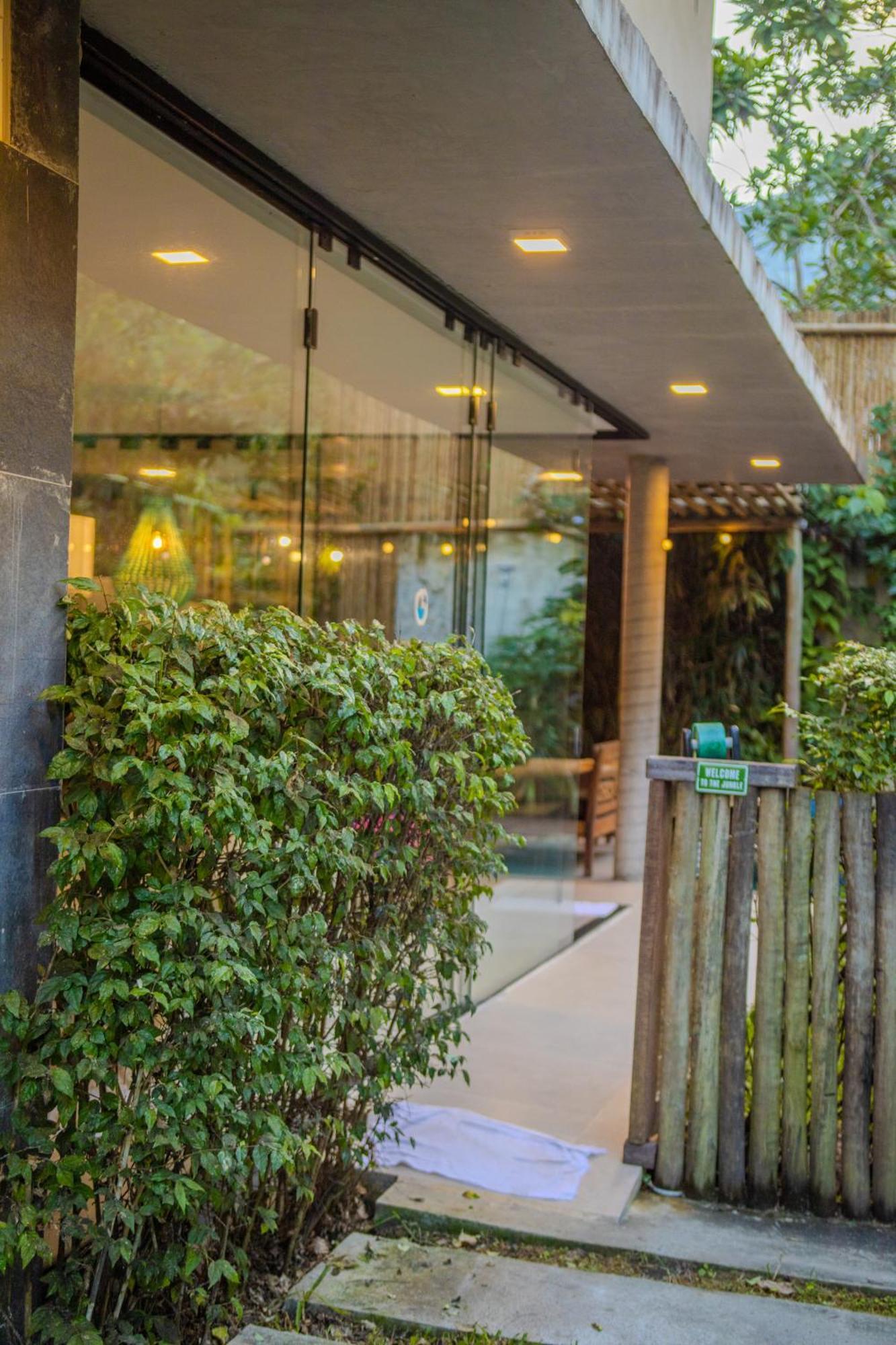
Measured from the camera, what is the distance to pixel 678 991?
3.99 metres

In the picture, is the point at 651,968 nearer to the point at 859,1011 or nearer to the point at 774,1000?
the point at 774,1000

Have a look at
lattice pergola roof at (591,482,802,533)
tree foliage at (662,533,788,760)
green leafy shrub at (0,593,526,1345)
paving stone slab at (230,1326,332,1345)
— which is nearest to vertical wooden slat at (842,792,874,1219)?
green leafy shrub at (0,593,526,1345)

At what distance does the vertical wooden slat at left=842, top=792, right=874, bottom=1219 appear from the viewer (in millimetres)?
3783

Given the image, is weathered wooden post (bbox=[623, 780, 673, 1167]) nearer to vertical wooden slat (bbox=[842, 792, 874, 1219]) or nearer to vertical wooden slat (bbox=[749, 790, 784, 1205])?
vertical wooden slat (bbox=[749, 790, 784, 1205])

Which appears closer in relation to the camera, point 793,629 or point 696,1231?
point 696,1231

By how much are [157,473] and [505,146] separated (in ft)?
8.27

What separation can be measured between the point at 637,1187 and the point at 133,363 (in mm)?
3394

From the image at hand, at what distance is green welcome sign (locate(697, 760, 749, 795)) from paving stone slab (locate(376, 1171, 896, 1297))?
1171mm

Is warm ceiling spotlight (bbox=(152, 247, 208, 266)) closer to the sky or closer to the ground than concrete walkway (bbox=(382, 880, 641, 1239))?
closer to the sky

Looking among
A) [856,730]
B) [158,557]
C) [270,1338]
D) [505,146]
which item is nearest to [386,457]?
[158,557]

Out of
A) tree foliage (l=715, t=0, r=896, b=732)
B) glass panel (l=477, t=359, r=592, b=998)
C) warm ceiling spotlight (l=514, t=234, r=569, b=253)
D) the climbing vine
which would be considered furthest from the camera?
tree foliage (l=715, t=0, r=896, b=732)

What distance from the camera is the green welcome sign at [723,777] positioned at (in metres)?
3.94

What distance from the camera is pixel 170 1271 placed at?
2.70 meters

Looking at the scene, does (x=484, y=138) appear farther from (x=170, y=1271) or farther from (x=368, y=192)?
(x=170, y=1271)
